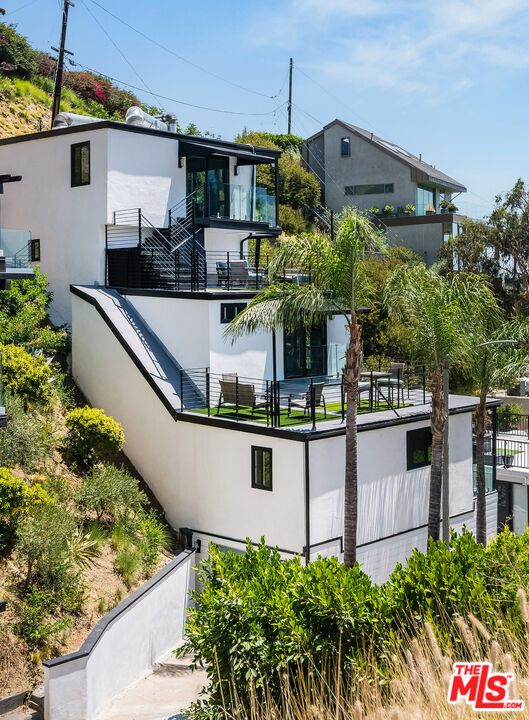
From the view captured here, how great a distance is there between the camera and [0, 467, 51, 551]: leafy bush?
14656mm

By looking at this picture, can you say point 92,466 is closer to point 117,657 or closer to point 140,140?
point 117,657

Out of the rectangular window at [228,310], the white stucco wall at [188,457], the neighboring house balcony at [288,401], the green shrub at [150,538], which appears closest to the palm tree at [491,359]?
the neighboring house balcony at [288,401]

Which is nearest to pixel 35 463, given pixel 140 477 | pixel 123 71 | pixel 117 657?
pixel 140 477

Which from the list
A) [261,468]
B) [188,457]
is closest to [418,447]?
[261,468]

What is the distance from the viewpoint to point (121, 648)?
14.9 metres

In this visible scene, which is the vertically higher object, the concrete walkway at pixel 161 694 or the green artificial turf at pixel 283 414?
the green artificial turf at pixel 283 414

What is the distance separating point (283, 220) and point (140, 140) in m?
22.5

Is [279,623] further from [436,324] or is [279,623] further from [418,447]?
[418,447]

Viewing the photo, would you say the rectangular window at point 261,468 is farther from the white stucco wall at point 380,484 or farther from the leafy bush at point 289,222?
the leafy bush at point 289,222

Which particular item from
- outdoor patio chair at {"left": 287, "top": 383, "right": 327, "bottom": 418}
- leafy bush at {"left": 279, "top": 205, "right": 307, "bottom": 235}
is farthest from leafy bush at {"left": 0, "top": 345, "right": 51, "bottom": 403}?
leafy bush at {"left": 279, "top": 205, "right": 307, "bottom": 235}

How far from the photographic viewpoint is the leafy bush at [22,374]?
19.2 metres

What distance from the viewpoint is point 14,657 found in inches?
542

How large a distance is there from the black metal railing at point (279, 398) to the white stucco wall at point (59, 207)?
6.02m

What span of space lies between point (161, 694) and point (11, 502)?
15.3 ft
